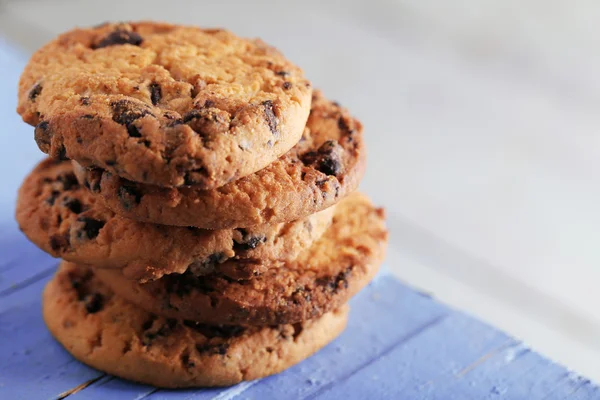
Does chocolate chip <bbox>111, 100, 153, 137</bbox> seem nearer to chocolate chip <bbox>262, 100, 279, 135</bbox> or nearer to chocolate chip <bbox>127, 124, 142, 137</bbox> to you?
chocolate chip <bbox>127, 124, 142, 137</bbox>

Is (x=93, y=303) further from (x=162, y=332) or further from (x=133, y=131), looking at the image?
(x=133, y=131)

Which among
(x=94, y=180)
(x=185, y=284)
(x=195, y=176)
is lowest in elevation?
(x=185, y=284)

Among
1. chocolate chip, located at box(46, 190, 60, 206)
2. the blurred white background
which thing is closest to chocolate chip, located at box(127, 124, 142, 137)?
chocolate chip, located at box(46, 190, 60, 206)

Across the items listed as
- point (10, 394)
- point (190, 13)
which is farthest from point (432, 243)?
point (190, 13)

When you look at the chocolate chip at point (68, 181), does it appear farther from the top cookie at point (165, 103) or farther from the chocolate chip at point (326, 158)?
the chocolate chip at point (326, 158)

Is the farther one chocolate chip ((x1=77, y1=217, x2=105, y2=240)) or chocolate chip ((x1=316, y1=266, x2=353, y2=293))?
chocolate chip ((x1=316, y1=266, x2=353, y2=293))

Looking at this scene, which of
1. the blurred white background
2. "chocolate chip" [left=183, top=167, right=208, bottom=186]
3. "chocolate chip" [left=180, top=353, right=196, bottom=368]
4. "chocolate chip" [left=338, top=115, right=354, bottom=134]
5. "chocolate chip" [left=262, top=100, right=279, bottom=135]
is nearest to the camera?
"chocolate chip" [left=183, top=167, right=208, bottom=186]

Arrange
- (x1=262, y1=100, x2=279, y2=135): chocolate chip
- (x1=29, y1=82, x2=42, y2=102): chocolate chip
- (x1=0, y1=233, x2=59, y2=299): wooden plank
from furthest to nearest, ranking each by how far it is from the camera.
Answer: (x1=0, y1=233, x2=59, y2=299): wooden plank < (x1=29, y1=82, x2=42, y2=102): chocolate chip < (x1=262, y1=100, x2=279, y2=135): chocolate chip

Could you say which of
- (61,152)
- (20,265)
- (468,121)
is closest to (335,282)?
(61,152)
